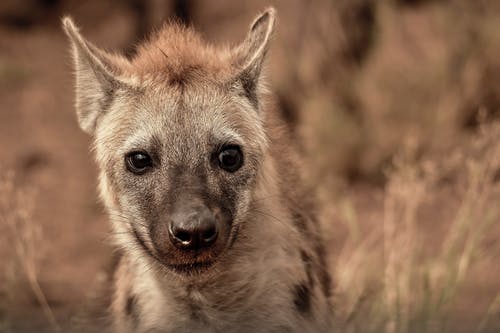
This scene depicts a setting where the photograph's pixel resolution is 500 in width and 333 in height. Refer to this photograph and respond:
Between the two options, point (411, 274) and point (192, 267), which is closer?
point (192, 267)

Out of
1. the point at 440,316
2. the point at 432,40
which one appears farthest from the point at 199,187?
the point at 432,40

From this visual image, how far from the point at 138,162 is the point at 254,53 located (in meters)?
0.61

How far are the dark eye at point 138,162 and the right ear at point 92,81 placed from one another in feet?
0.90

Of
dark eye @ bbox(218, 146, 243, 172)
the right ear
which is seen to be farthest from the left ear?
the right ear

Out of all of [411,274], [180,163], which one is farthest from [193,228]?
[411,274]

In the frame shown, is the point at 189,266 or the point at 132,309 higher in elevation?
Result: the point at 189,266

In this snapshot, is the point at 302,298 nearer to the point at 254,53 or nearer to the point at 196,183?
the point at 196,183

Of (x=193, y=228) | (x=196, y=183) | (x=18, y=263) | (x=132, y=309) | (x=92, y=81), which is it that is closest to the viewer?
(x=193, y=228)

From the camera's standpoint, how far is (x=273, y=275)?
3.12m

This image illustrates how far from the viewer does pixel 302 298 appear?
10.5 feet

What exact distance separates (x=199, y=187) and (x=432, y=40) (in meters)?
4.41

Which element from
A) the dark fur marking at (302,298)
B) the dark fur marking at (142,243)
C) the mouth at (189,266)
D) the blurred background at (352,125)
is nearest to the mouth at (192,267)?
the mouth at (189,266)

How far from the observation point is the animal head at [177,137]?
276cm

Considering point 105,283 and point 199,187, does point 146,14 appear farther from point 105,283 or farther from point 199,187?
point 199,187
